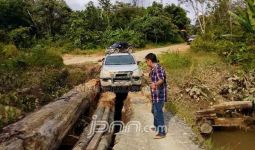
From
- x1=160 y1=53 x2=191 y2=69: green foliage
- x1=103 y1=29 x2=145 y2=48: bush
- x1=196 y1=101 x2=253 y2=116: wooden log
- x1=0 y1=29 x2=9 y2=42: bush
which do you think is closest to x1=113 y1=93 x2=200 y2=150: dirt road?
x1=196 y1=101 x2=253 y2=116: wooden log

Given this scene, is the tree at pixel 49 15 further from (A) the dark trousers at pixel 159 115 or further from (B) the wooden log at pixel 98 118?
(A) the dark trousers at pixel 159 115

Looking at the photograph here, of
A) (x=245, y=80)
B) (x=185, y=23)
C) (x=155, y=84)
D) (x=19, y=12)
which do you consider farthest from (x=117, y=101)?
(x=185, y=23)

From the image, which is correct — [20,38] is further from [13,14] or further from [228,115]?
[228,115]

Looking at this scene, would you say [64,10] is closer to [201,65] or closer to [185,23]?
[185,23]

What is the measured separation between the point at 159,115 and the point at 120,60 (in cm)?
788

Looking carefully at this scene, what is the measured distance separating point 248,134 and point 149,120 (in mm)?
4364

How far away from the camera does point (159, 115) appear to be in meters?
9.70

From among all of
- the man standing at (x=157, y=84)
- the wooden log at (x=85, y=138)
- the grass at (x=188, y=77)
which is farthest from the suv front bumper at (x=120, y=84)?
the man standing at (x=157, y=84)

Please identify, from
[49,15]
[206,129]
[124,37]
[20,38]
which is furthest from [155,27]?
[206,129]

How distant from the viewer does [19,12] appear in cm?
4094

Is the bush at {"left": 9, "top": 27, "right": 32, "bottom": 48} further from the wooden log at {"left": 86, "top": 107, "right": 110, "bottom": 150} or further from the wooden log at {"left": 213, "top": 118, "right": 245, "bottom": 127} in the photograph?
the wooden log at {"left": 86, "top": 107, "right": 110, "bottom": 150}

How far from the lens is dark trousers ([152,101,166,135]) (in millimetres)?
9462

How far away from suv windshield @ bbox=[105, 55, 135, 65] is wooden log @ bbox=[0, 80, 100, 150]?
4140mm

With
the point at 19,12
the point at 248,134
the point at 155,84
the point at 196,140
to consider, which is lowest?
the point at 248,134
